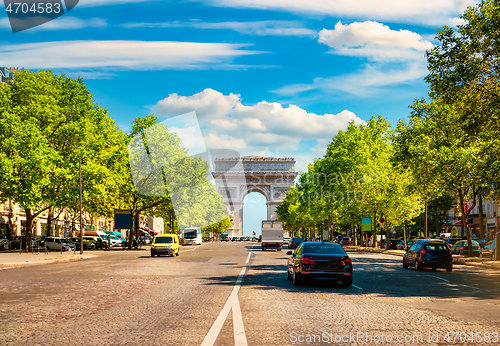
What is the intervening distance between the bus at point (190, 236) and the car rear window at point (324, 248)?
6653 centimetres

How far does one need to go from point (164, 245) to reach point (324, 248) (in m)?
22.6

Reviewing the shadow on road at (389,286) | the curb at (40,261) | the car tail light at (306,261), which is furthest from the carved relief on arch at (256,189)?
the car tail light at (306,261)

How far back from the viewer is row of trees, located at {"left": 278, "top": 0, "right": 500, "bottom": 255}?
23000 millimetres

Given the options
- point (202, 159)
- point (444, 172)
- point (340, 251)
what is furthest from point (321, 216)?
point (340, 251)

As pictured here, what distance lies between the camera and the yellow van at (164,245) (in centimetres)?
3759

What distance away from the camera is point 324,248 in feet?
55.1

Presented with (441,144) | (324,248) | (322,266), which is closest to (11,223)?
(441,144)

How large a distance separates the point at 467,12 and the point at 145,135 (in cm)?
4063

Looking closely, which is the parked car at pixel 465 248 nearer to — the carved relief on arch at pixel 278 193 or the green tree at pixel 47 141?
the green tree at pixel 47 141

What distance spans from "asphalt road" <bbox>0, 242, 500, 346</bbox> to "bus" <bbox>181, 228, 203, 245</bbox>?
6580 centimetres

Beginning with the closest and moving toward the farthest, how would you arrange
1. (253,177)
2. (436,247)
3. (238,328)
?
(238,328) → (436,247) → (253,177)

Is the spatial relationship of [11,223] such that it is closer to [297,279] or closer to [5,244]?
[5,244]

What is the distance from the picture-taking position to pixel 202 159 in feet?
218

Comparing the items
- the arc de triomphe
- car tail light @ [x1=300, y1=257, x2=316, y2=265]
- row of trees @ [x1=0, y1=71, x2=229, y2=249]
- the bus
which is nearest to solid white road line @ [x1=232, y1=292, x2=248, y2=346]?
car tail light @ [x1=300, y1=257, x2=316, y2=265]
